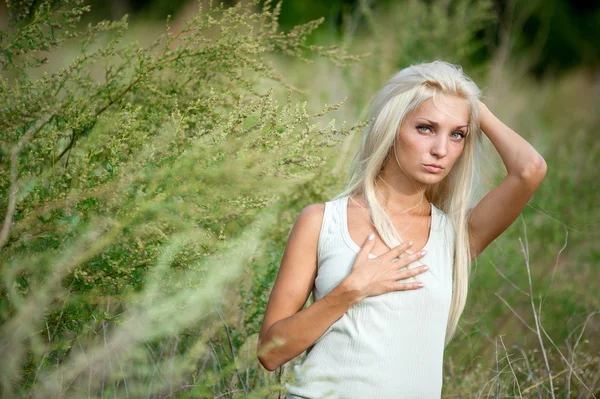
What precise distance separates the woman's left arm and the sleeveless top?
24 centimetres

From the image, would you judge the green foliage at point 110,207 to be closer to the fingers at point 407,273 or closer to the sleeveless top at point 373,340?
the sleeveless top at point 373,340

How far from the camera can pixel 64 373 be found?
1.87 m

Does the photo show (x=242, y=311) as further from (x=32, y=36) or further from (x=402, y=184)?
(x=32, y=36)

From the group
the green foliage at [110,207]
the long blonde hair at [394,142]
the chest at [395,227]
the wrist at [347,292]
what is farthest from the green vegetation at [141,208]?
the wrist at [347,292]

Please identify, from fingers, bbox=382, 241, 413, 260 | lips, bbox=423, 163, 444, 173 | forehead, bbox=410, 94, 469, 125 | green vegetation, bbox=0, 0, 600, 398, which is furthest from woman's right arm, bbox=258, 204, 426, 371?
forehead, bbox=410, 94, 469, 125

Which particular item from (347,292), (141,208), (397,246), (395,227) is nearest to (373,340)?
(347,292)

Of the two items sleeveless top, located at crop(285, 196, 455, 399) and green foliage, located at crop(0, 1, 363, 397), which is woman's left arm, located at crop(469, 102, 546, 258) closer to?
sleeveless top, located at crop(285, 196, 455, 399)

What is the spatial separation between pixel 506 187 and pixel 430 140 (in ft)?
0.91

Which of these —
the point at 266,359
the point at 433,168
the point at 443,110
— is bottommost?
the point at 266,359

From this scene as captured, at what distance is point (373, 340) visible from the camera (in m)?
1.93

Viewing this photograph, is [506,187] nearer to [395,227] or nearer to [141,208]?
[395,227]

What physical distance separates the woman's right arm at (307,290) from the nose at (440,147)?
1.01ft

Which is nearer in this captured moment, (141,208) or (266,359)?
(141,208)

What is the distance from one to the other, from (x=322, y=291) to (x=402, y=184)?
0.46 metres
